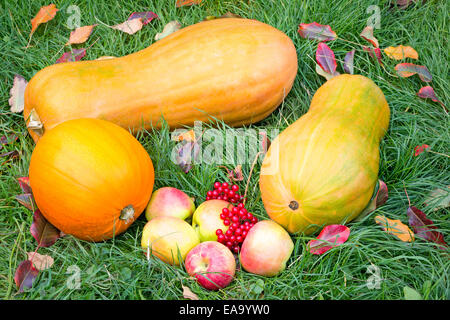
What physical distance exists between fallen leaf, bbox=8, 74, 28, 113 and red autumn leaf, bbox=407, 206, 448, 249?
6.78ft

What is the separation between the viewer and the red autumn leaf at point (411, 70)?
267cm

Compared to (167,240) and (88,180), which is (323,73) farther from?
(88,180)

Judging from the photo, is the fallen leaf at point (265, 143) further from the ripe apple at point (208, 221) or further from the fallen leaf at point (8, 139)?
the fallen leaf at point (8, 139)

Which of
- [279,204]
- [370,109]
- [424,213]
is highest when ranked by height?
[370,109]

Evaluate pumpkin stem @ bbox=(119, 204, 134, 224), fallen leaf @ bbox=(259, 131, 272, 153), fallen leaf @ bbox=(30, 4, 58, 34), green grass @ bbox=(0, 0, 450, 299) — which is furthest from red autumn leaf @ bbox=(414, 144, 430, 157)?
fallen leaf @ bbox=(30, 4, 58, 34)

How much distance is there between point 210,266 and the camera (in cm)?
191

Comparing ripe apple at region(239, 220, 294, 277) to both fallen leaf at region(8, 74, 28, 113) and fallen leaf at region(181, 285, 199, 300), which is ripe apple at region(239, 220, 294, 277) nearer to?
fallen leaf at region(181, 285, 199, 300)

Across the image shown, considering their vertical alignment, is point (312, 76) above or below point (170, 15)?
below

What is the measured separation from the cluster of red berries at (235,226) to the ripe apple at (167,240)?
141 millimetres

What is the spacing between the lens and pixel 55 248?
81.7 inches

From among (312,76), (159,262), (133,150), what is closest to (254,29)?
(312,76)

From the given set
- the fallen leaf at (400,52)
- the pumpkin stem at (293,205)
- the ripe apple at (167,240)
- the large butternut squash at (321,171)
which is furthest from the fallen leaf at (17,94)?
the fallen leaf at (400,52)

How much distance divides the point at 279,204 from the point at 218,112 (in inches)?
27.0

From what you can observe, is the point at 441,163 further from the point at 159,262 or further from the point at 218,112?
the point at 159,262
